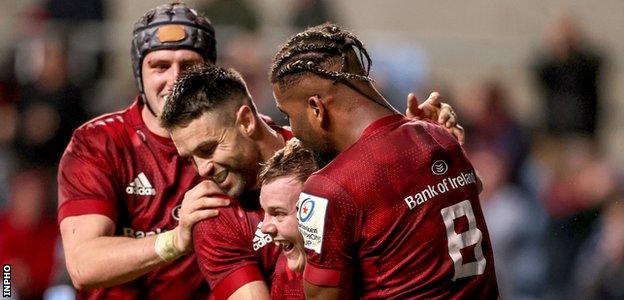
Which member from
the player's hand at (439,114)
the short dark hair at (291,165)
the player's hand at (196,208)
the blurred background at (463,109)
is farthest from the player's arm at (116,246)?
the blurred background at (463,109)

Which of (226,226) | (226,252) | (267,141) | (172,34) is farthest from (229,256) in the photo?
(172,34)

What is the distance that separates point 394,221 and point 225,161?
40.1 inches

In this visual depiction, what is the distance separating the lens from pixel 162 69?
600cm

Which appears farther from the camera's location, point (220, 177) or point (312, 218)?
point (220, 177)

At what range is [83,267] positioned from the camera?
5645 mm

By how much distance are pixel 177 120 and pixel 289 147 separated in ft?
1.60

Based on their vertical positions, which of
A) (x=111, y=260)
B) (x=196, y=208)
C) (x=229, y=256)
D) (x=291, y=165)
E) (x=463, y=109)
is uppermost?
(x=291, y=165)

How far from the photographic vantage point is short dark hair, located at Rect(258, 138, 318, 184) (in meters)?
5.11

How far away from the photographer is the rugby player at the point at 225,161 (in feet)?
17.2

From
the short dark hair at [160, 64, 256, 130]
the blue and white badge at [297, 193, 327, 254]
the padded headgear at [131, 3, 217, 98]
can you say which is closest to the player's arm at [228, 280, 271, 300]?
the blue and white badge at [297, 193, 327, 254]

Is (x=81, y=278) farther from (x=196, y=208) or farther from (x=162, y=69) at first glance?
(x=162, y=69)

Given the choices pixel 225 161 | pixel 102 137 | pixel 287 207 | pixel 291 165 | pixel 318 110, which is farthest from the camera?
pixel 102 137

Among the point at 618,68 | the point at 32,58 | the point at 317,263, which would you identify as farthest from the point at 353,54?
the point at 618,68

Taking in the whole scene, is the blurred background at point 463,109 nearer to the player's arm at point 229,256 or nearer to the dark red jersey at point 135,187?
the dark red jersey at point 135,187
